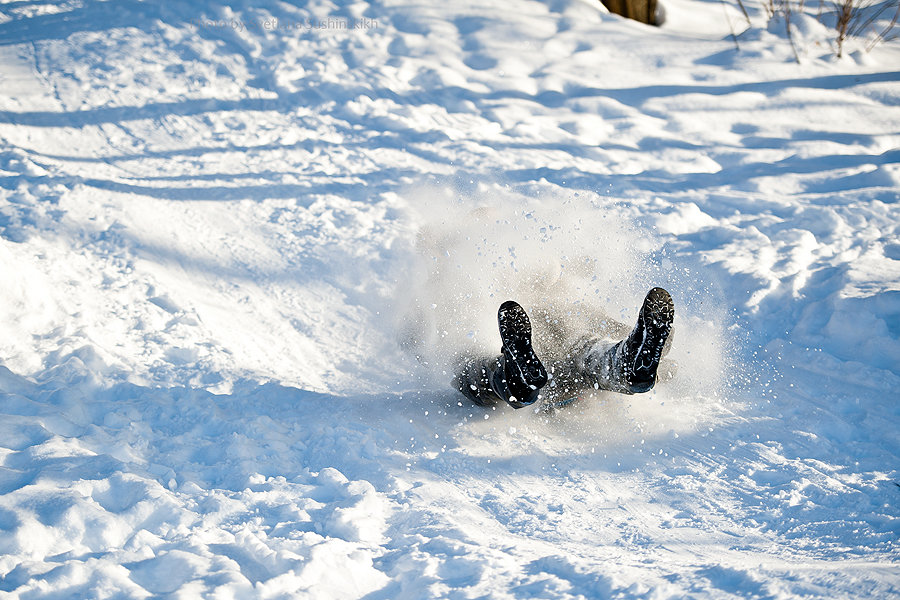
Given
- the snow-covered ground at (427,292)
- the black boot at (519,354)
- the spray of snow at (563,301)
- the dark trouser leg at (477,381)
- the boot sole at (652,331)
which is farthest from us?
the spray of snow at (563,301)

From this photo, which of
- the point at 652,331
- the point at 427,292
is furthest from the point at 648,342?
the point at 427,292

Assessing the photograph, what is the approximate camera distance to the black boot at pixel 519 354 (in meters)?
2.21

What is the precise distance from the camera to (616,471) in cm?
232

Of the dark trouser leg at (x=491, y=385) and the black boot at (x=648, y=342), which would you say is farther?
the dark trouser leg at (x=491, y=385)

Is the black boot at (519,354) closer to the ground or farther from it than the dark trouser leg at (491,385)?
farther from it

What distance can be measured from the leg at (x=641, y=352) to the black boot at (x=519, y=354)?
0.87 ft

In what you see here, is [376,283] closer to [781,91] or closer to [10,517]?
[10,517]

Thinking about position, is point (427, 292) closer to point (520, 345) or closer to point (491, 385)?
point (491, 385)

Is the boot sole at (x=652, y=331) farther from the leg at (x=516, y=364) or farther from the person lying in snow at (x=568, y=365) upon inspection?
the leg at (x=516, y=364)

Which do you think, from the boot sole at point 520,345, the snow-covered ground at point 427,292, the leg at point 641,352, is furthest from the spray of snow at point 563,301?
the boot sole at point 520,345

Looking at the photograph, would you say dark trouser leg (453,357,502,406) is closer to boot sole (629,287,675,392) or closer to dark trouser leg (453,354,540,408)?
dark trouser leg (453,354,540,408)

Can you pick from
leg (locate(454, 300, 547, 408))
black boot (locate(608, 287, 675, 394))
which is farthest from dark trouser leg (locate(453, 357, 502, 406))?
black boot (locate(608, 287, 675, 394))

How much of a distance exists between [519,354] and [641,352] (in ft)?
1.37

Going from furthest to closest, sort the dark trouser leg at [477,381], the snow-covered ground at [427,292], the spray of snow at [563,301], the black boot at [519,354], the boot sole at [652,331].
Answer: the spray of snow at [563,301] → the dark trouser leg at [477,381] → the black boot at [519,354] → the boot sole at [652,331] → the snow-covered ground at [427,292]
